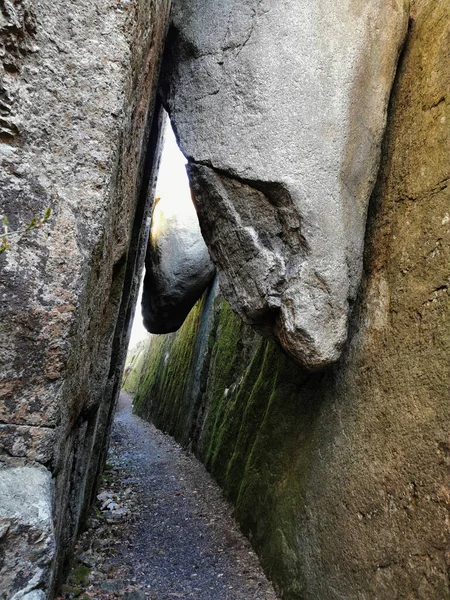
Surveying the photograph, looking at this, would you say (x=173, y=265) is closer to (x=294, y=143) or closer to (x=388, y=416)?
(x=294, y=143)

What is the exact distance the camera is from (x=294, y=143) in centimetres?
324

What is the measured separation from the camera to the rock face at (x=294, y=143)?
10.5 ft

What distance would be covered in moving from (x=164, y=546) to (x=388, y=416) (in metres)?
2.81

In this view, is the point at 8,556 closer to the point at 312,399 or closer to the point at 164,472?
the point at 312,399

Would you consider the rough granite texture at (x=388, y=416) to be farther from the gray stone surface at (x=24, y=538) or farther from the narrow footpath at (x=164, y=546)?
the gray stone surface at (x=24, y=538)

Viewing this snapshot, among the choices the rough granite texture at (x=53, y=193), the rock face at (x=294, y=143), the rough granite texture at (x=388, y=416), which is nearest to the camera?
the rough granite texture at (x=53, y=193)

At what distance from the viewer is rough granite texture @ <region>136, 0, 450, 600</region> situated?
2467mm

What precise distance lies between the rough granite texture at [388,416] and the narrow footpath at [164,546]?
1.03ft

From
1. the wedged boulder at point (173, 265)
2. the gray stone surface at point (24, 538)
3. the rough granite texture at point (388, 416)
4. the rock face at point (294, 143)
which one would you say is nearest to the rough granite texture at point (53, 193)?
the gray stone surface at point (24, 538)

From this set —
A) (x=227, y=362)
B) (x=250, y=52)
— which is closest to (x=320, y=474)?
(x=250, y=52)

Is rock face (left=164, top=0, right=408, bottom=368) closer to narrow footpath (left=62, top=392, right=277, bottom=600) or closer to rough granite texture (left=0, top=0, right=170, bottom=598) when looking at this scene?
rough granite texture (left=0, top=0, right=170, bottom=598)

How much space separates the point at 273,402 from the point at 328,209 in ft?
6.73

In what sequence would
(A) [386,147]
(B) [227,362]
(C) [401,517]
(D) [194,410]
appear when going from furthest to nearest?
(D) [194,410], (B) [227,362], (A) [386,147], (C) [401,517]

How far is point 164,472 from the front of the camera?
7.22 metres
